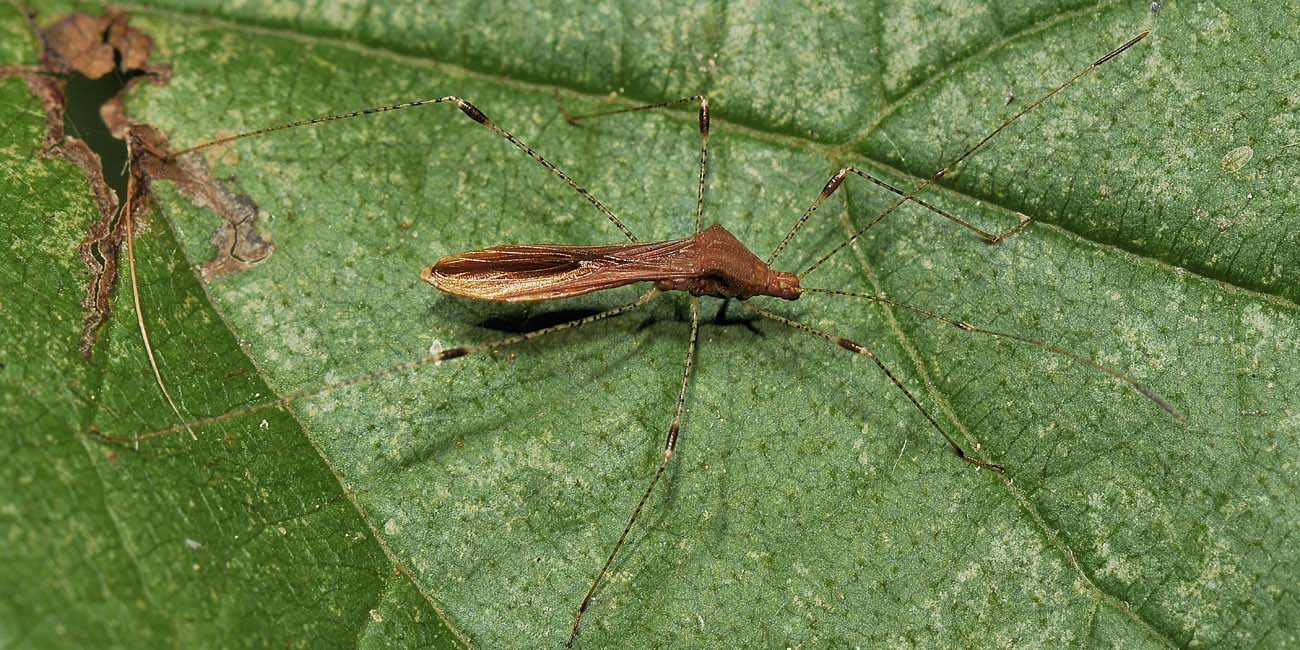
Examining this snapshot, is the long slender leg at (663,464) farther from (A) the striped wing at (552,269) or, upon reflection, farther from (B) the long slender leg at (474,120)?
(B) the long slender leg at (474,120)

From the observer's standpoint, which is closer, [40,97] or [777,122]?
[40,97]

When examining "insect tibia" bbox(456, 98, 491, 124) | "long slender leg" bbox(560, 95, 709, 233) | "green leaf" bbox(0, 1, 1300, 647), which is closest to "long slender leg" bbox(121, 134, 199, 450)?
"green leaf" bbox(0, 1, 1300, 647)

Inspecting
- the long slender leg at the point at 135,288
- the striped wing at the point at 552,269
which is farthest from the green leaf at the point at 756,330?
the striped wing at the point at 552,269

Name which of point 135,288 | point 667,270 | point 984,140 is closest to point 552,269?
point 667,270

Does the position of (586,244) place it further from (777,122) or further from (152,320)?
(152,320)

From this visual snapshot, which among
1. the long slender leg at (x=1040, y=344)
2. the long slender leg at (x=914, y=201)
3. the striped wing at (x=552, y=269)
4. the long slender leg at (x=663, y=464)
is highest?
the long slender leg at (x=914, y=201)

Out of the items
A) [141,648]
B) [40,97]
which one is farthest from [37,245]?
[141,648]
